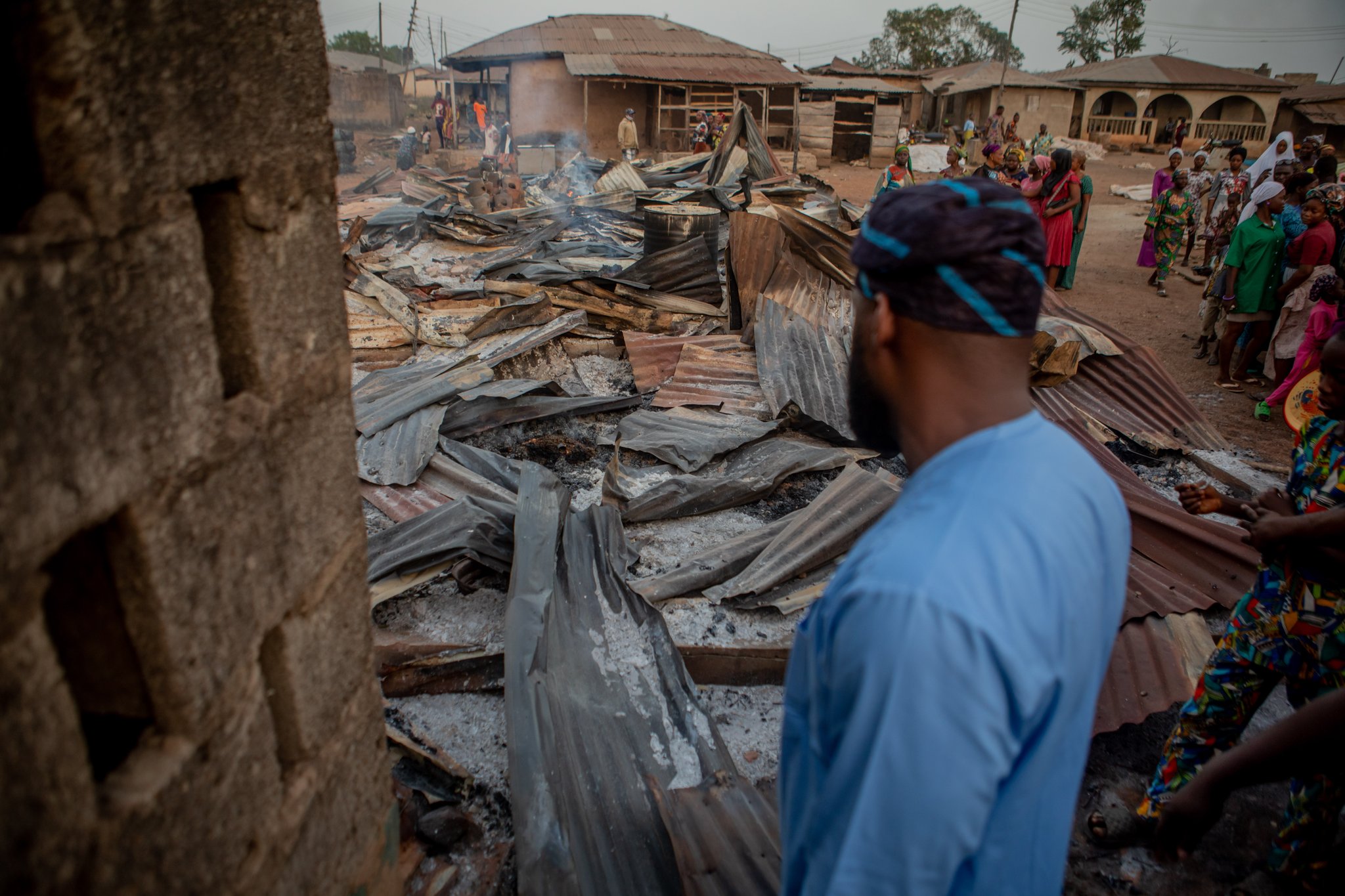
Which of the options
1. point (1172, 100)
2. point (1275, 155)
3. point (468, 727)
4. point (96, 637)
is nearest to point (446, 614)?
point (468, 727)

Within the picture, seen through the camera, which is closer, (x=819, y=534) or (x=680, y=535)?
(x=819, y=534)

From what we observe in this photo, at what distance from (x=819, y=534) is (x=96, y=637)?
3.30 meters

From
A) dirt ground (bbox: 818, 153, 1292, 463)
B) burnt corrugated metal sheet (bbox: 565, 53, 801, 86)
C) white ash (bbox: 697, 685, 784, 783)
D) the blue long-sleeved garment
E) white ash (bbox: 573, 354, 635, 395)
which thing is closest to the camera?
the blue long-sleeved garment

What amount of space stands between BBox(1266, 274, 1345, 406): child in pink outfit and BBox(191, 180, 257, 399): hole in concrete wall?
7253mm

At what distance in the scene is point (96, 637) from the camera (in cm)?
111

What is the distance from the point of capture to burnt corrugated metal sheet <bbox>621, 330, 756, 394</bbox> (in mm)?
6441

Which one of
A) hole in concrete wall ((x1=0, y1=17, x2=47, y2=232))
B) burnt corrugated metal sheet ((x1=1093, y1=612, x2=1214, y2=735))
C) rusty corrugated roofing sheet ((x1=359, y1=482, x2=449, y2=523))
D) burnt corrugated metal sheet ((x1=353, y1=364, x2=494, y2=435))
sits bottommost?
burnt corrugated metal sheet ((x1=1093, y1=612, x2=1214, y2=735))

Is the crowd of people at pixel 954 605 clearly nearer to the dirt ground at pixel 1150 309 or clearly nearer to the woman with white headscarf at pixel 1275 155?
the dirt ground at pixel 1150 309

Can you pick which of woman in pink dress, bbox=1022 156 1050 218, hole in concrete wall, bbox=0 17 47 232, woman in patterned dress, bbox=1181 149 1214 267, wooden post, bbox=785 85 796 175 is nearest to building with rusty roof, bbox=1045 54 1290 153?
wooden post, bbox=785 85 796 175

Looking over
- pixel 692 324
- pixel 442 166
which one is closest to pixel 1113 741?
pixel 692 324

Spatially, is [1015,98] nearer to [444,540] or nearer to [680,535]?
[680,535]

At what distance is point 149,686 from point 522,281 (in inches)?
326

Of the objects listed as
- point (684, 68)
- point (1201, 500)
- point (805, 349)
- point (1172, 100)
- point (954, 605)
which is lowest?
point (805, 349)

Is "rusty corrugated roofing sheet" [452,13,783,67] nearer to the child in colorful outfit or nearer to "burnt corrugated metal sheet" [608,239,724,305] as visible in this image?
"burnt corrugated metal sheet" [608,239,724,305]
